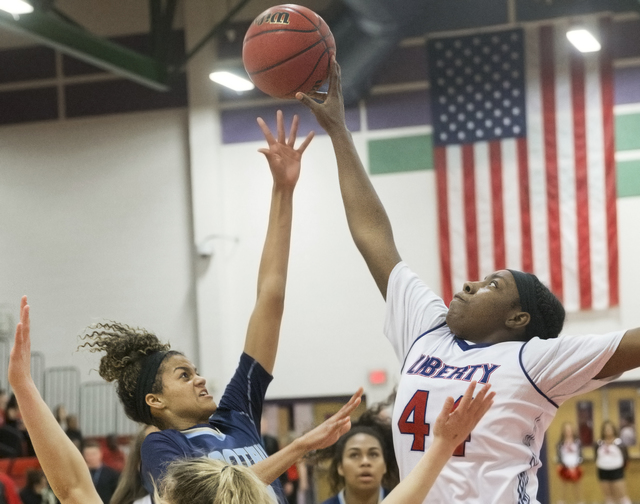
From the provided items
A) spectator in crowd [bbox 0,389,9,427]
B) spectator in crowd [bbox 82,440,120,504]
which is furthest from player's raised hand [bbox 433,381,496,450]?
spectator in crowd [bbox 0,389,9,427]

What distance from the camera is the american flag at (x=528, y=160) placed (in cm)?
1132

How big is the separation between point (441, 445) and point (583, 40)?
9.32 m

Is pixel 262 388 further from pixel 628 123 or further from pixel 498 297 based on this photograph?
pixel 628 123

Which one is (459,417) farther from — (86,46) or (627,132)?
(627,132)

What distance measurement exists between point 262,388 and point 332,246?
29.3 ft

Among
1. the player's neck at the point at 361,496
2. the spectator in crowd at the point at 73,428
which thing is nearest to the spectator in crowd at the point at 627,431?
the spectator in crowd at the point at 73,428

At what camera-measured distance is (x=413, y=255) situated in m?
11.9

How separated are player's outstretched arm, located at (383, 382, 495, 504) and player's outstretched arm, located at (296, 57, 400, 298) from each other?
124 centimetres

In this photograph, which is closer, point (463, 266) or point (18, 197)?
point (463, 266)

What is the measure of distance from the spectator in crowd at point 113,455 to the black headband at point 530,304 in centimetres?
Result: 920

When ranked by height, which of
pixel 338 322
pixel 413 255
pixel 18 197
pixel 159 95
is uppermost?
pixel 159 95

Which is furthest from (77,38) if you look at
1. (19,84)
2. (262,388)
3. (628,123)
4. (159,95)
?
(262,388)

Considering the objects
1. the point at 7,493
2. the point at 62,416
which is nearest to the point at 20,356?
the point at 7,493

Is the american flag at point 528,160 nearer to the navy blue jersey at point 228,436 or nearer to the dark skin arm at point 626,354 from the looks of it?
the navy blue jersey at point 228,436
